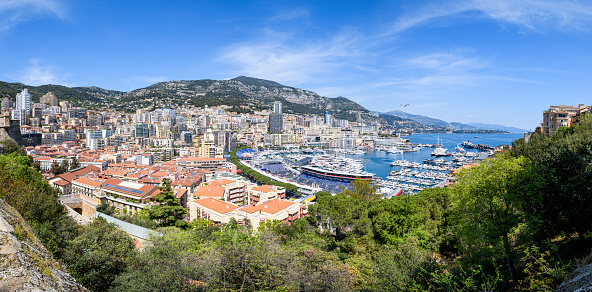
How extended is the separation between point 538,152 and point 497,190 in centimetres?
286

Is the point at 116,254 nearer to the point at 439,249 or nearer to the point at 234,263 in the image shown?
the point at 234,263

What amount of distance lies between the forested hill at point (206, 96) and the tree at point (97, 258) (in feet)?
235

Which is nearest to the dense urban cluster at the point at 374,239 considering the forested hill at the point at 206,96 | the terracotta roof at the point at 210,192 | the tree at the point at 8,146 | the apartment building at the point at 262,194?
the terracotta roof at the point at 210,192

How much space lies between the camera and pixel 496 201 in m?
5.00

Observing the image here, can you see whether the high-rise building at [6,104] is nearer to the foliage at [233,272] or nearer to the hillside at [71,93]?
the hillside at [71,93]

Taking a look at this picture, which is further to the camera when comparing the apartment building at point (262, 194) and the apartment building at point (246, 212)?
the apartment building at point (262, 194)

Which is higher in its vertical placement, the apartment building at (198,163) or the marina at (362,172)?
the apartment building at (198,163)

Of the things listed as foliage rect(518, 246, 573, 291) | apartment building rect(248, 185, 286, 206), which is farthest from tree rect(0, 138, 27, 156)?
foliage rect(518, 246, 573, 291)

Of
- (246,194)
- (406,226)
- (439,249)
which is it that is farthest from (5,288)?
(246,194)

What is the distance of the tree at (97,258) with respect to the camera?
5.23 m

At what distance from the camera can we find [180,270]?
170 inches

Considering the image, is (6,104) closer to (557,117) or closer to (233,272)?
(233,272)

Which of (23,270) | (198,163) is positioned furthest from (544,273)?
(198,163)

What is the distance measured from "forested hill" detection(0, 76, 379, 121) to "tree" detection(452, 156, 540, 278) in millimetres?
77582
